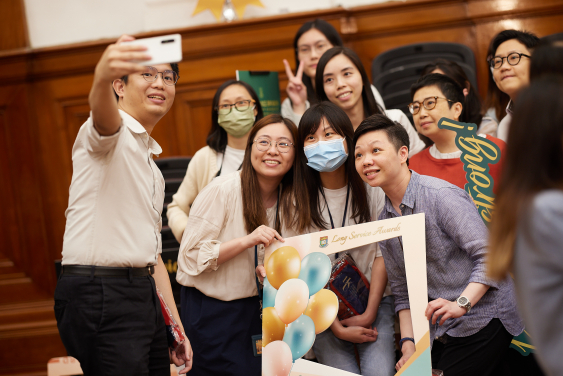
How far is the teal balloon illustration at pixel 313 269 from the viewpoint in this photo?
2012mm

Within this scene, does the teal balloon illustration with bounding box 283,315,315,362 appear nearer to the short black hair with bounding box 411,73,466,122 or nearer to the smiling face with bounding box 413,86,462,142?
the smiling face with bounding box 413,86,462,142

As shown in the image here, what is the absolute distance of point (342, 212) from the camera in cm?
244

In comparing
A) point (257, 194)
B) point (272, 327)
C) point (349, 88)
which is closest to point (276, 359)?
point (272, 327)

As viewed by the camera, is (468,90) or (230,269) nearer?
(230,269)

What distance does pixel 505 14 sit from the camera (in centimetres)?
379

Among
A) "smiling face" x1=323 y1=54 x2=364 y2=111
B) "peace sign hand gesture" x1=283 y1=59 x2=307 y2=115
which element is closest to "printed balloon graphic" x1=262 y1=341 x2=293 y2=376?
"smiling face" x1=323 y1=54 x2=364 y2=111

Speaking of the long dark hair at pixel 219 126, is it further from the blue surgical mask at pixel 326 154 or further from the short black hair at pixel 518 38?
the short black hair at pixel 518 38

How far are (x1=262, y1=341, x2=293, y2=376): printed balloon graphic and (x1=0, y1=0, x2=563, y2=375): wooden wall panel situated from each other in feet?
8.15

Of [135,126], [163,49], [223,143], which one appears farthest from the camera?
[223,143]

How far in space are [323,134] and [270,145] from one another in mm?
257

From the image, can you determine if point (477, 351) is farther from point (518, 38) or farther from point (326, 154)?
point (518, 38)

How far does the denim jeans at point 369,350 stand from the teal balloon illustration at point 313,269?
421mm

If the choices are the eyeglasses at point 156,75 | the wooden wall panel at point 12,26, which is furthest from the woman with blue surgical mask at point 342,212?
the wooden wall panel at point 12,26

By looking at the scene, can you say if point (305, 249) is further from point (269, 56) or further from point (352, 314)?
point (269, 56)
